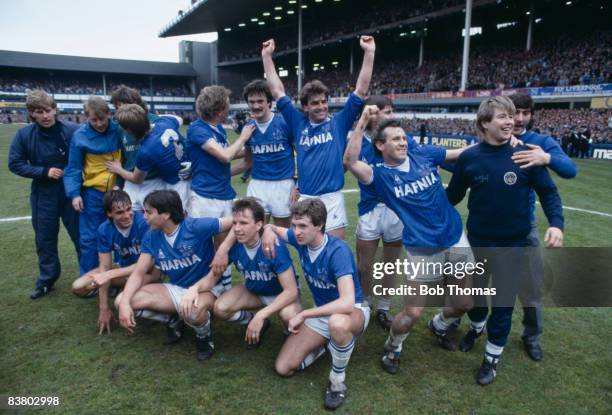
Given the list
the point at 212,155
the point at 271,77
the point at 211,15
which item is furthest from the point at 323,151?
the point at 211,15

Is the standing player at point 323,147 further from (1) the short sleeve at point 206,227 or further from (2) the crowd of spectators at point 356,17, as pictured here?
(2) the crowd of spectators at point 356,17

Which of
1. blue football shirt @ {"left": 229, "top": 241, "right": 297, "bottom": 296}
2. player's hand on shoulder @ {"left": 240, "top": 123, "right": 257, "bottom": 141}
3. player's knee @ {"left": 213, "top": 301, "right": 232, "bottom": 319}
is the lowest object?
player's knee @ {"left": 213, "top": 301, "right": 232, "bottom": 319}

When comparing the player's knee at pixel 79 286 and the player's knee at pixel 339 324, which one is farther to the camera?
the player's knee at pixel 79 286

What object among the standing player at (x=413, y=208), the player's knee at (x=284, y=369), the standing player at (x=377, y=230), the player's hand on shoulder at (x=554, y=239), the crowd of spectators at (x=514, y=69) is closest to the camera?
the player's hand on shoulder at (x=554, y=239)

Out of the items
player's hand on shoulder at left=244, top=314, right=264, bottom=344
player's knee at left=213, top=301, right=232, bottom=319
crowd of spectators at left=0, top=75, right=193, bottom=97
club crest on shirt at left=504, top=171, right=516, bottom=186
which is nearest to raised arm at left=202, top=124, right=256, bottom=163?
player's knee at left=213, top=301, right=232, bottom=319

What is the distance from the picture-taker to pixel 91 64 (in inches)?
2549

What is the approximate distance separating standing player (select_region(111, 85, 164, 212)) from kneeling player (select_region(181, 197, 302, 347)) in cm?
162

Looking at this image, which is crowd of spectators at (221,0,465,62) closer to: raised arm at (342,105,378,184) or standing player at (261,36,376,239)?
standing player at (261,36,376,239)

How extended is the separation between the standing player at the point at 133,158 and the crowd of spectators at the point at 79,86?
67588 millimetres

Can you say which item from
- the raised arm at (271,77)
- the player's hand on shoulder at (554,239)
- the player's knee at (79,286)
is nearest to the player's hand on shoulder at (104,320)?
the player's knee at (79,286)

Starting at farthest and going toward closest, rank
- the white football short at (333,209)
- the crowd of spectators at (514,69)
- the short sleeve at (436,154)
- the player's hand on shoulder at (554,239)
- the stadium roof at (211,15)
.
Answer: the stadium roof at (211,15), the crowd of spectators at (514,69), the white football short at (333,209), the short sleeve at (436,154), the player's hand on shoulder at (554,239)

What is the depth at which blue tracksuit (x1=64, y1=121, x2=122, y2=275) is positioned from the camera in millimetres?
4750

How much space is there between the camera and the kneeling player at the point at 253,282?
364 cm

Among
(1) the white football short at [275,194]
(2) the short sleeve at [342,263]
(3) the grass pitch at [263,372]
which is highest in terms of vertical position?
(1) the white football short at [275,194]
